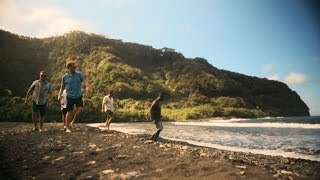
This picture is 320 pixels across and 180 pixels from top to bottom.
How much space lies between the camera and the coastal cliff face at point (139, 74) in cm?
7762

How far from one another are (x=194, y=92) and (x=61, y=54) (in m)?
32.0

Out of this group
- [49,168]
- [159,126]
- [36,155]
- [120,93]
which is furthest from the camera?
[120,93]

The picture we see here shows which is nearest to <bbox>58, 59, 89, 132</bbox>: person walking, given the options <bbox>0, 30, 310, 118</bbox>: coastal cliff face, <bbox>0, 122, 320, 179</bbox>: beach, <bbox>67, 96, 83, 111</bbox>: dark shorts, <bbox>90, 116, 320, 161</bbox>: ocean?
<bbox>67, 96, 83, 111</bbox>: dark shorts

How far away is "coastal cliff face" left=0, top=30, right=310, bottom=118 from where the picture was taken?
255 ft

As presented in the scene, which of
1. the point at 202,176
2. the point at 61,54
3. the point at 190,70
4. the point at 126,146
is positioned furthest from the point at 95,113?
the point at 190,70

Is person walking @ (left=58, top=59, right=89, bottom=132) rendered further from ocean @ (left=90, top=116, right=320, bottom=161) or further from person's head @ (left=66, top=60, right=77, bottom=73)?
ocean @ (left=90, top=116, right=320, bottom=161)

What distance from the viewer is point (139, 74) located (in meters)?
90.2

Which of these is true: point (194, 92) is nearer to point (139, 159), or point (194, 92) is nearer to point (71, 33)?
point (71, 33)

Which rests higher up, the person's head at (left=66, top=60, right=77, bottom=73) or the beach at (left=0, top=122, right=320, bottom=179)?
the person's head at (left=66, top=60, right=77, bottom=73)

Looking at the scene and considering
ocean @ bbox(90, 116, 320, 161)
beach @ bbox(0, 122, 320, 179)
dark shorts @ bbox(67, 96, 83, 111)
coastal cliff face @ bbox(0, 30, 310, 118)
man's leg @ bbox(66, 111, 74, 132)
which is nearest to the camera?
beach @ bbox(0, 122, 320, 179)

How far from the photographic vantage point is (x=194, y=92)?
91.8 m

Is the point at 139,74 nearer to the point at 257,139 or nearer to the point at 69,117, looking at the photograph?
the point at 257,139

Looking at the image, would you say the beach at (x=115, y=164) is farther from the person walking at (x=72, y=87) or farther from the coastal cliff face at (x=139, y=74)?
the coastal cliff face at (x=139, y=74)

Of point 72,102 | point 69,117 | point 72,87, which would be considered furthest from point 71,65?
point 69,117
